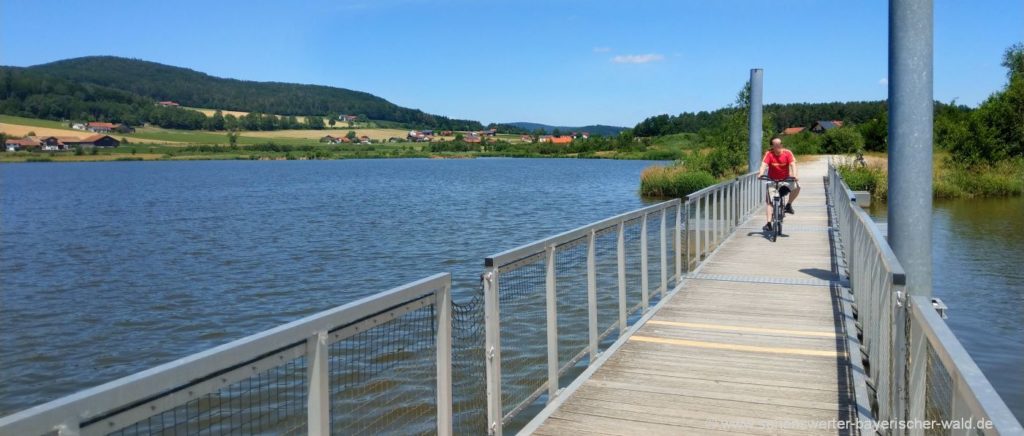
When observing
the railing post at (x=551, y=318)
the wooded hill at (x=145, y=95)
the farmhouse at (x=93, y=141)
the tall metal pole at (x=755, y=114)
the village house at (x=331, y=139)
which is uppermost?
the wooded hill at (x=145, y=95)

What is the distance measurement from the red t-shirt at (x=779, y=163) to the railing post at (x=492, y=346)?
33.9 ft

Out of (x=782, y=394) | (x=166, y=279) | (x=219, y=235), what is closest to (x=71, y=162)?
(x=219, y=235)

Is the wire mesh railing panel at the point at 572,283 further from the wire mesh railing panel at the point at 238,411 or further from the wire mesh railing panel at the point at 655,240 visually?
the wire mesh railing panel at the point at 238,411

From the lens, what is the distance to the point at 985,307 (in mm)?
13555

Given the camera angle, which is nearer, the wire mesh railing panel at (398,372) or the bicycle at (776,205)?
the wire mesh railing panel at (398,372)

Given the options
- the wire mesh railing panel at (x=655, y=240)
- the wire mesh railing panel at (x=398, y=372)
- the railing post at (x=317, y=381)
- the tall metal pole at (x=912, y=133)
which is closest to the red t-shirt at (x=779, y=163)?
the wire mesh railing panel at (x=655, y=240)

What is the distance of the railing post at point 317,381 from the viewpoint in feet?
10.2

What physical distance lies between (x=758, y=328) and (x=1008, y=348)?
5220 millimetres

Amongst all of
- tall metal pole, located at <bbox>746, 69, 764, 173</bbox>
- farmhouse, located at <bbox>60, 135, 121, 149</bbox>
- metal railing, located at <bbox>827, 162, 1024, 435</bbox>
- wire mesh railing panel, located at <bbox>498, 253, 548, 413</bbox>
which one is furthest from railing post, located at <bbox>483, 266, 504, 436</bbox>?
farmhouse, located at <bbox>60, 135, 121, 149</bbox>

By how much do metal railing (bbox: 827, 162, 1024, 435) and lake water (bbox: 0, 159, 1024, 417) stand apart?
170 inches

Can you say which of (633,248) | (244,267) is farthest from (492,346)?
(244,267)

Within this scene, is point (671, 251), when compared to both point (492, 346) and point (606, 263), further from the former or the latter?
point (492, 346)

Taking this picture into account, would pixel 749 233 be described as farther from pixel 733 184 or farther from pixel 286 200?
pixel 286 200

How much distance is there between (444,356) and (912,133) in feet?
13.8
